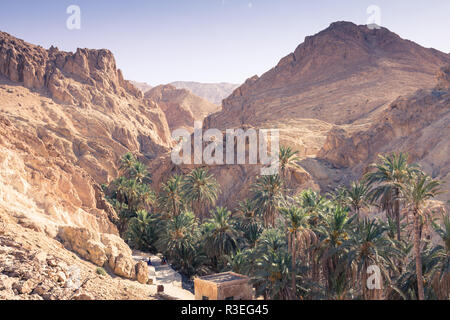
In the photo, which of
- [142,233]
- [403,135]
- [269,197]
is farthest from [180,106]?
[269,197]

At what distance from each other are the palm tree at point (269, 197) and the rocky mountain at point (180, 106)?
10251cm

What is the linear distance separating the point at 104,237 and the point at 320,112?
69.2 meters

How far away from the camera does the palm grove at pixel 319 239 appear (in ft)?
66.1

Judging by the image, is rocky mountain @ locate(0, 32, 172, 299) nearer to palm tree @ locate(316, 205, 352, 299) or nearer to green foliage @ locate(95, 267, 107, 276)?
green foliage @ locate(95, 267, 107, 276)

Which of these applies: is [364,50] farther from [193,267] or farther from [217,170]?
[193,267]

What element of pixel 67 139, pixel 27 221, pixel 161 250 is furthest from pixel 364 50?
pixel 27 221

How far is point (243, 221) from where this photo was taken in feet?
123

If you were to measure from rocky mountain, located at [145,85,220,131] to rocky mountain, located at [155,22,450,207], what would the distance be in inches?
1520

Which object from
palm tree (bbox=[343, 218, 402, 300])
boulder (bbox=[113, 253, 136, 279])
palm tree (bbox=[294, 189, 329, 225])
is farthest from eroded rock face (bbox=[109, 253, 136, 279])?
palm tree (bbox=[343, 218, 402, 300])

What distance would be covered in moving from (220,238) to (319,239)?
36.8 feet

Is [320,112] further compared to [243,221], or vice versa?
[320,112]

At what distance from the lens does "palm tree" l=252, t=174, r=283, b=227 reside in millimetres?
34438

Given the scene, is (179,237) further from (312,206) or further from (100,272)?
(100,272)

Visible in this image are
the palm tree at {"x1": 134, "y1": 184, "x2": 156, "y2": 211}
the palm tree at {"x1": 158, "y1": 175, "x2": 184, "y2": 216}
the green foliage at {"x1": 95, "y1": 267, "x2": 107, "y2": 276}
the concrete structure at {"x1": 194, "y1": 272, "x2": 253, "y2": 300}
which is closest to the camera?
the green foliage at {"x1": 95, "y1": 267, "x2": 107, "y2": 276}
